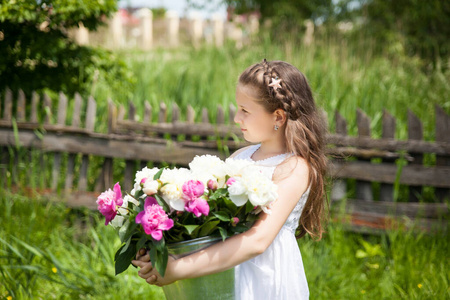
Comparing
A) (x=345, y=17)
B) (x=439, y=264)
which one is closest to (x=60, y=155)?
(x=439, y=264)

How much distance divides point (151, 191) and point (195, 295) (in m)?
0.38

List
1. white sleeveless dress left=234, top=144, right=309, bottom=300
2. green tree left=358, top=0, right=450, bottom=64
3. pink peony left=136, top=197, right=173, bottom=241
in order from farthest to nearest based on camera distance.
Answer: green tree left=358, top=0, right=450, bottom=64
white sleeveless dress left=234, top=144, right=309, bottom=300
pink peony left=136, top=197, right=173, bottom=241

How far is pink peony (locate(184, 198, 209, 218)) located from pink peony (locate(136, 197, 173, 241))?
71mm

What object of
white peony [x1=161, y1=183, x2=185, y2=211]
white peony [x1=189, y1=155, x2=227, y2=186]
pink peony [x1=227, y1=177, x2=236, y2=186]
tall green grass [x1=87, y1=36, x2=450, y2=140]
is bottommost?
white peony [x1=161, y1=183, x2=185, y2=211]

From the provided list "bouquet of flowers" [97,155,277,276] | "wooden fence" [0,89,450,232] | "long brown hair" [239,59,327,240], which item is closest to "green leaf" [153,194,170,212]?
"bouquet of flowers" [97,155,277,276]

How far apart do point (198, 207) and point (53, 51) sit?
126 inches

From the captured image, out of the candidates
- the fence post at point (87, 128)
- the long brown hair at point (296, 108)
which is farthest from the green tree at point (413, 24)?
the long brown hair at point (296, 108)

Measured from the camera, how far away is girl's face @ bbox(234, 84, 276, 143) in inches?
69.0

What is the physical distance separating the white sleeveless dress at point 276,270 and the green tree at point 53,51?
2.72 metres

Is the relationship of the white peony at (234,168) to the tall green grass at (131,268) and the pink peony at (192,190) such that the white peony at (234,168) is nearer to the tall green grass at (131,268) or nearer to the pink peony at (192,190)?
the pink peony at (192,190)

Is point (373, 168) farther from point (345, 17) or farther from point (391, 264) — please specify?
point (345, 17)

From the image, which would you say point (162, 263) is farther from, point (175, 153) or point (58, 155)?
point (58, 155)

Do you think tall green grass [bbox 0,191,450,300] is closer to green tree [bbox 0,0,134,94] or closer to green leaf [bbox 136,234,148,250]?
green tree [bbox 0,0,134,94]

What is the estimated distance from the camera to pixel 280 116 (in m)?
1.79
